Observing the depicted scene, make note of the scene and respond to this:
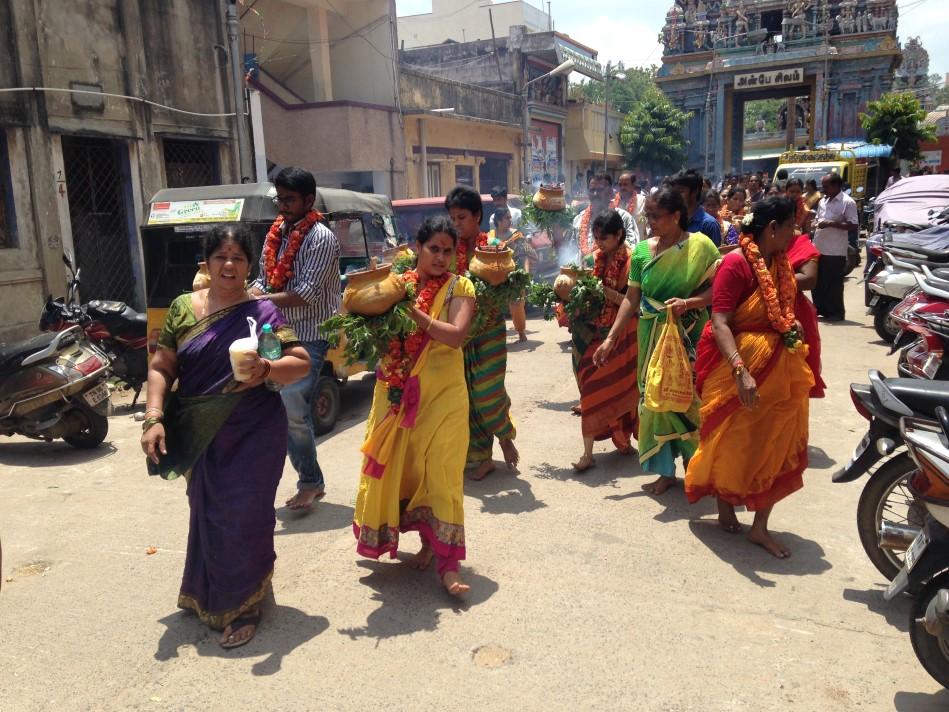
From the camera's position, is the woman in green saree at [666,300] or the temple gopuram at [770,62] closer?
the woman in green saree at [666,300]

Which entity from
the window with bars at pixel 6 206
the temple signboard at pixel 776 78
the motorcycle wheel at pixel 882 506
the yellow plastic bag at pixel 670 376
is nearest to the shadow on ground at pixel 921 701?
the motorcycle wheel at pixel 882 506

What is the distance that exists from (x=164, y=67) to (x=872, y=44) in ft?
113

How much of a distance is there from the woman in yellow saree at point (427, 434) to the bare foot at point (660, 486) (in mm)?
1718

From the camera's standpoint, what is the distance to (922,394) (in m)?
3.18

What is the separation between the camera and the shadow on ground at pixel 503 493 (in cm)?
478

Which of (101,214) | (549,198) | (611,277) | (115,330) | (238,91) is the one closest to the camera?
(611,277)

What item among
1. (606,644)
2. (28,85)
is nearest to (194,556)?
(606,644)

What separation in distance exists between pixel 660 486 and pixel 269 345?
2.75m

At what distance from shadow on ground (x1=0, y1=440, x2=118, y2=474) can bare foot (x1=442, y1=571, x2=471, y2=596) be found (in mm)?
3128

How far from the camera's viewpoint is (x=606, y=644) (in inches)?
127

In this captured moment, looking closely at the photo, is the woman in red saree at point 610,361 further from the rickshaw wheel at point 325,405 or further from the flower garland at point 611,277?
the rickshaw wheel at point 325,405

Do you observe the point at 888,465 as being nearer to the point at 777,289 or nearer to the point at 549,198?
the point at 777,289

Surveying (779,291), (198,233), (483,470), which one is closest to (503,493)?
(483,470)

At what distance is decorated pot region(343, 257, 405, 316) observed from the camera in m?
3.41
